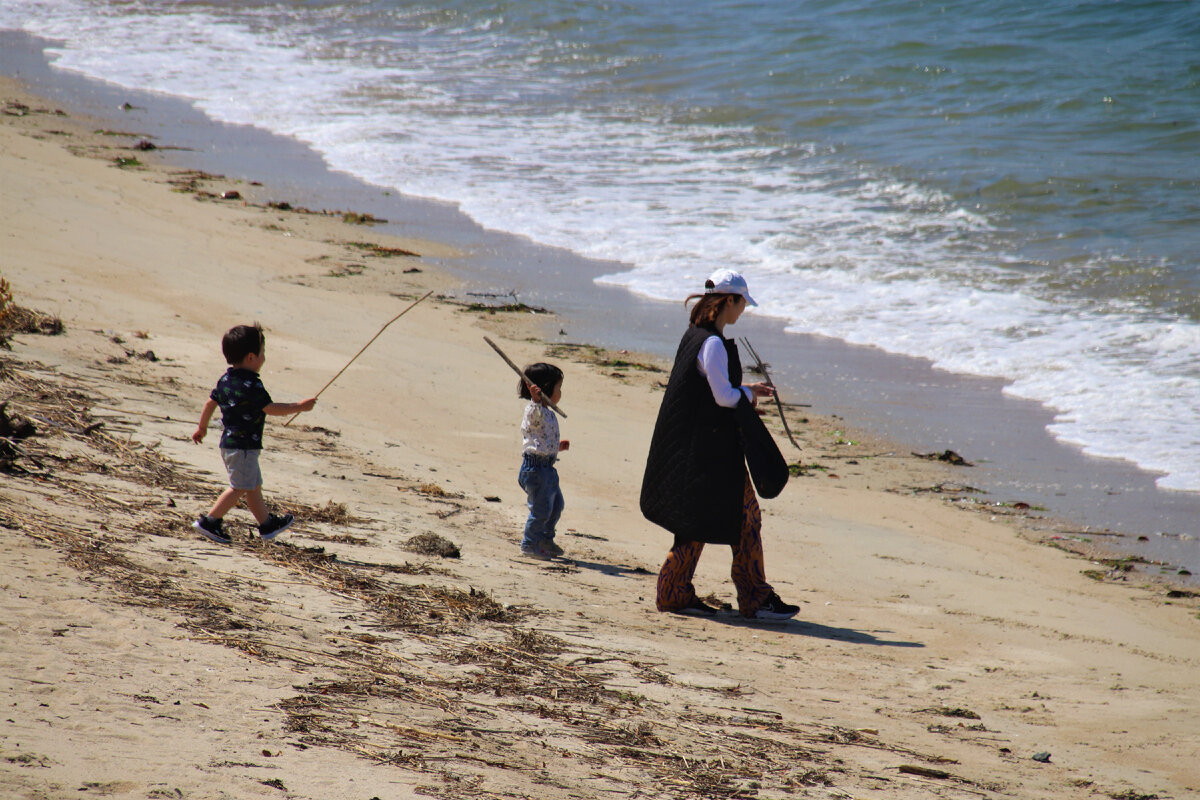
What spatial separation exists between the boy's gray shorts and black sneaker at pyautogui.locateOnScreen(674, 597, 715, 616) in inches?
83.0

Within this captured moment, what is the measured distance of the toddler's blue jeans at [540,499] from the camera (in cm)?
577

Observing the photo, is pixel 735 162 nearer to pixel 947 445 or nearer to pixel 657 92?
pixel 657 92

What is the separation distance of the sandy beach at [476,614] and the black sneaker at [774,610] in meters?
0.10

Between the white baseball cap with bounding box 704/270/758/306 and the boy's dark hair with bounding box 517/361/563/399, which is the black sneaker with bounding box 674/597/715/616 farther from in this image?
the white baseball cap with bounding box 704/270/758/306

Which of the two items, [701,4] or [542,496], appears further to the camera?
[701,4]

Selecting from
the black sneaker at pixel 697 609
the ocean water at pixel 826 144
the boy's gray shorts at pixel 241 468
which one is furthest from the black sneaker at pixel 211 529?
the ocean water at pixel 826 144

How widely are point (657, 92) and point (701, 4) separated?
910 cm

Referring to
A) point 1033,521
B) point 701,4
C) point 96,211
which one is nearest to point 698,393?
point 1033,521

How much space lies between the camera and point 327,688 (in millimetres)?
3426

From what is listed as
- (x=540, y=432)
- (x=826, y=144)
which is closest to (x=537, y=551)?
(x=540, y=432)

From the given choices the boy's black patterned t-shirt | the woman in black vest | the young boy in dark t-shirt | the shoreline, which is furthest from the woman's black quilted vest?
the shoreline

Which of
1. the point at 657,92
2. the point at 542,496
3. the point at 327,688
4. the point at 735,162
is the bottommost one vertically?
the point at 327,688

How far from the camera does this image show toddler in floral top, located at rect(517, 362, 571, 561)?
18.9 feet

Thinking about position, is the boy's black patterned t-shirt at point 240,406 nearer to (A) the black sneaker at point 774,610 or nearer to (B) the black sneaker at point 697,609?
(B) the black sneaker at point 697,609
